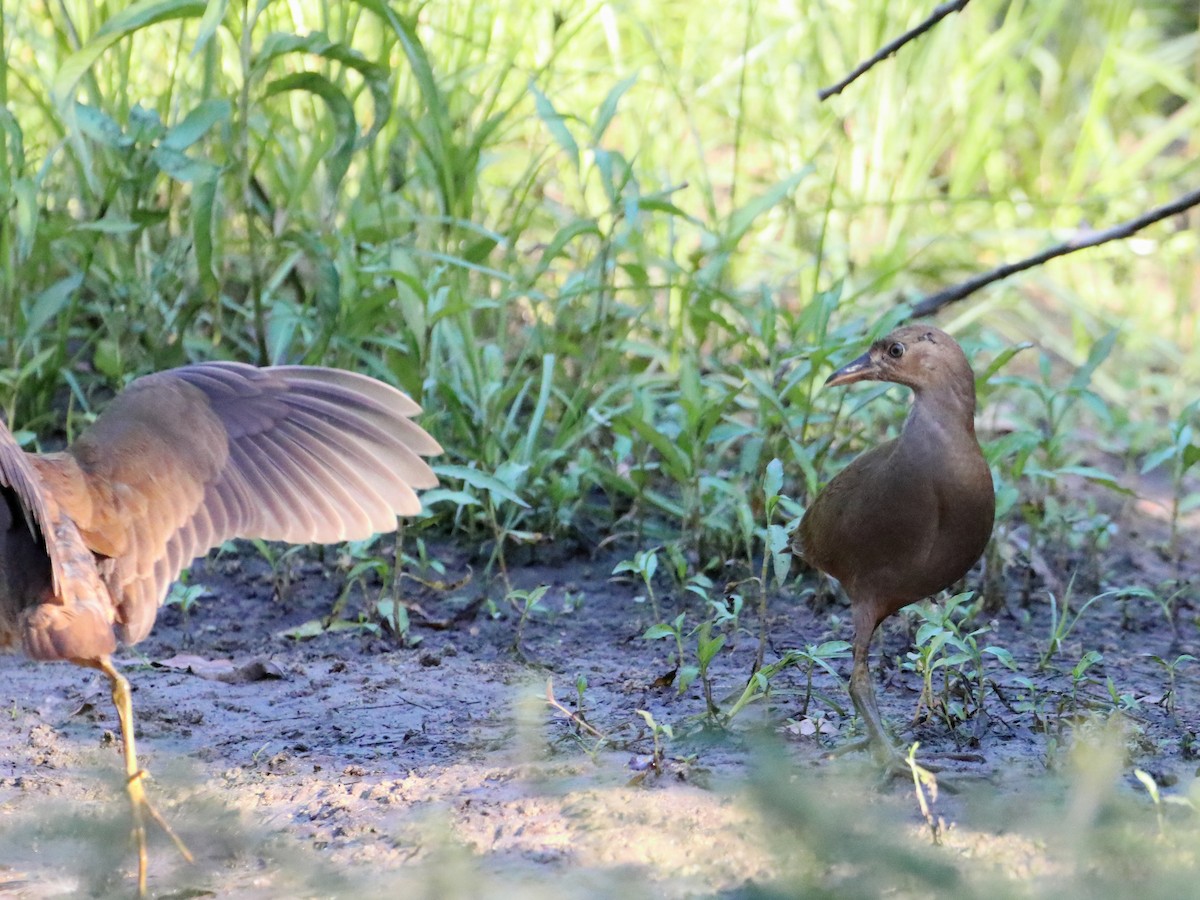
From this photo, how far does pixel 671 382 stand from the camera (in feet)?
15.8

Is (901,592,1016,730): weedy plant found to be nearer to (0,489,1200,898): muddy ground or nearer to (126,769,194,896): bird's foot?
(0,489,1200,898): muddy ground

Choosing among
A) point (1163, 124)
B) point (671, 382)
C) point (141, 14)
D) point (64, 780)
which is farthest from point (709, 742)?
point (1163, 124)

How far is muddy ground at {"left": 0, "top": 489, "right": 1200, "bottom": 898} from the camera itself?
2.28m

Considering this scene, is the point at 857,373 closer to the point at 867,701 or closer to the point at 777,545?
the point at 777,545

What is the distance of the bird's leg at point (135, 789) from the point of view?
96.5 inches

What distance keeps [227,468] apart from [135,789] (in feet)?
2.95

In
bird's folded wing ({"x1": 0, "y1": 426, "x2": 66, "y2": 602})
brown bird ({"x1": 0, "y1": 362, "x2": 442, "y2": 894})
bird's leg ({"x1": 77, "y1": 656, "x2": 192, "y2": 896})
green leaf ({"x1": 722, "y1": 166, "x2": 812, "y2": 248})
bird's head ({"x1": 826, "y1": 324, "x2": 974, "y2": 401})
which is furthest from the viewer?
green leaf ({"x1": 722, "y1": 166, "x2": 812, "y2": 248})

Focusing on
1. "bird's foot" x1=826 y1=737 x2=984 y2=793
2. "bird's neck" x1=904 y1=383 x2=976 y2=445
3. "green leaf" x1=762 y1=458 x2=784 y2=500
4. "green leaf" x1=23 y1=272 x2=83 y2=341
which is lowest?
"bird's foot" x1=826 y1=737 x2=984 y2=793

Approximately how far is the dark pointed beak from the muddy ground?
2.30ft

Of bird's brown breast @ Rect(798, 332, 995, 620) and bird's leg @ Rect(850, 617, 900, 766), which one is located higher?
bird's brown breast @ Rect(798, 332, 995, 620)

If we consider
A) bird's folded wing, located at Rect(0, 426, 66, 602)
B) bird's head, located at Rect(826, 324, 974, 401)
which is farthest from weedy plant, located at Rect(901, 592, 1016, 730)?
bird's folded wing, located at Rect(0, 426, 66, 602)

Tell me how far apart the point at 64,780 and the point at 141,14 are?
1873mm

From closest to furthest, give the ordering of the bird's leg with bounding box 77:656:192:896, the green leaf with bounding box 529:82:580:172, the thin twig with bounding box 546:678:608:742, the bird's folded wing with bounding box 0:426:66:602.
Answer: the bird's leg with bounding box 77:656:192:896
the bird's folded wing with bounding box 0:426:66:602
the thin twig with bounding box 546:678:608:742
the green leaf with bounding box 529:82:580:172

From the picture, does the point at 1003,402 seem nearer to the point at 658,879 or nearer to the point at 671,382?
the point at 671,382
